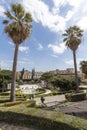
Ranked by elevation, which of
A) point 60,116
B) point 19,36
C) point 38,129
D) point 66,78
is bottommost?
point 38,129

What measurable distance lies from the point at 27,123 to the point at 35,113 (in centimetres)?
62

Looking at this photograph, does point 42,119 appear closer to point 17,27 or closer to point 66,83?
point 17,27

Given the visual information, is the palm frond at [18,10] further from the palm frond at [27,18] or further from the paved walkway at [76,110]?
the paved walkway at [76,110]

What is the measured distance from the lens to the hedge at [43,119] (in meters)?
7.44

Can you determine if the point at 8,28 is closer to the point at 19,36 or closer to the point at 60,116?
the point at 19,36

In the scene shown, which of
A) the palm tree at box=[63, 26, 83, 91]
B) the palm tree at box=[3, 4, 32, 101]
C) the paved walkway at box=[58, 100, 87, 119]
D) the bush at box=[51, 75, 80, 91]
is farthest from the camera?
the bush at box=[51, 75, 80, 91]

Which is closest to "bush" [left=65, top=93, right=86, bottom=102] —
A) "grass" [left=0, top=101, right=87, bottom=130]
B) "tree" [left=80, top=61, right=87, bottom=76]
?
"grass" [left=0, top=101, right=87, bottom=130]

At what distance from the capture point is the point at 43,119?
28.4 ft

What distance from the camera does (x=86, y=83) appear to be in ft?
239

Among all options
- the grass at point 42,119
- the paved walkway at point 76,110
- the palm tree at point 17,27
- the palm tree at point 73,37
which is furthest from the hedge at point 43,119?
the palm tree at point 73,37

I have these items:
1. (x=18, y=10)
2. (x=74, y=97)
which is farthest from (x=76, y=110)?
(x=18, y=10)

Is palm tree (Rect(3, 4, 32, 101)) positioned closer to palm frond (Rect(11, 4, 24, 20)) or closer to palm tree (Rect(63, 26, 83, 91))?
palm frond (Rect(11, 4, 24, 20))

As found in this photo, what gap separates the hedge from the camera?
293 inches

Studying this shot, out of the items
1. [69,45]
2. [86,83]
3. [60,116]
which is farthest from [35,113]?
[86,83]
